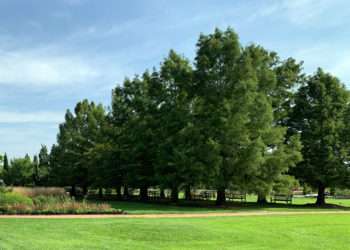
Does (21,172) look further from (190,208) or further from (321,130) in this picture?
(321,130)

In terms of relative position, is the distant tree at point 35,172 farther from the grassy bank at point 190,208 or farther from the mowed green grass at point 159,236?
the mowed green grass at point 159,236

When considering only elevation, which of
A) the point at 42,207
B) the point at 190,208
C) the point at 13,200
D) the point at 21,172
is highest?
the point at 21,172

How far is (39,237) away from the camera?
576 inches

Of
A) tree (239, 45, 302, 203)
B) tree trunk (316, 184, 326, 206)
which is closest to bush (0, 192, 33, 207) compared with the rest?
tree (239, 45, 302, 203)

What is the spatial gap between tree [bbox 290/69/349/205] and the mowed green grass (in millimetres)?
22638

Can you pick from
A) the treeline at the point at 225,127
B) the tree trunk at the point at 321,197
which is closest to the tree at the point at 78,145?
the treeline at the point at 225,127

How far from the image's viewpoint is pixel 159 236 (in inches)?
623

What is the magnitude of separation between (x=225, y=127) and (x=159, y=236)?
68.1 feet

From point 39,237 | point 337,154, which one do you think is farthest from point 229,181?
point 39,237

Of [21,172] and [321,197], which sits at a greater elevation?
[21,172]

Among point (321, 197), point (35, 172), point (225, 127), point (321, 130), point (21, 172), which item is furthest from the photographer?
point (35, 172)

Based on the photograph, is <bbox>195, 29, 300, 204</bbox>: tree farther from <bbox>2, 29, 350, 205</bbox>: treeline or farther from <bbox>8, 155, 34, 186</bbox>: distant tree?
<bbox>8, 155, 34, 186</bbox>: distant tree

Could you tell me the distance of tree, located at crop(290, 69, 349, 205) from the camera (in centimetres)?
4175

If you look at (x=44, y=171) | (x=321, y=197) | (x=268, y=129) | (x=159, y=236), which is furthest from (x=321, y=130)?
(x=44, y=171)
